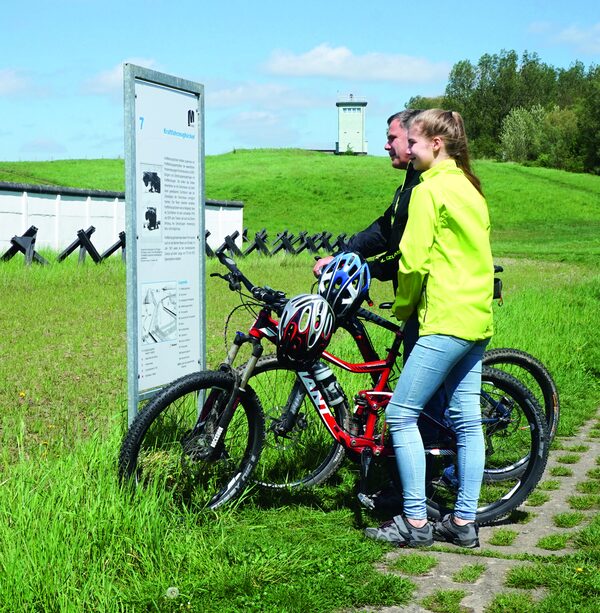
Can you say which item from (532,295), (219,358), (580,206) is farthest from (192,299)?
(580,206)

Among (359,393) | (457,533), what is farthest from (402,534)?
(359,393)

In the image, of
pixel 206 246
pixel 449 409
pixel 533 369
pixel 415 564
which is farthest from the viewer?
pixel 206 246

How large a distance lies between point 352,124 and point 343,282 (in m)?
124

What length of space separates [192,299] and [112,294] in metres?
12.0

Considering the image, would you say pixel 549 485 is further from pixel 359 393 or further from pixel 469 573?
pixel 469 573

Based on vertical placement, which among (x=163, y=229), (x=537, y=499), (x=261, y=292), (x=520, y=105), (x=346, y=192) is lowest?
(x=537, y=499)

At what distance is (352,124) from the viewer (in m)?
127

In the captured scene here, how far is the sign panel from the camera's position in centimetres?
523

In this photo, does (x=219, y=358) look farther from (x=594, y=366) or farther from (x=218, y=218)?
(x=218, y=218)

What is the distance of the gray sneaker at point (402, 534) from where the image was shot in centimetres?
495

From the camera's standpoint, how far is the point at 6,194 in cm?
2419

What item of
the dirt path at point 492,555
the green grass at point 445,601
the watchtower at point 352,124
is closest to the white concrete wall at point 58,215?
the dirt path at point 492,555

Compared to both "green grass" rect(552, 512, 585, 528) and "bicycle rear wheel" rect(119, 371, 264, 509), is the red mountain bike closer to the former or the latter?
"bicycle rear wheel" rect(119, 371, 264, 509)

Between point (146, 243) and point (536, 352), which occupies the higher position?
point (146, 243)
